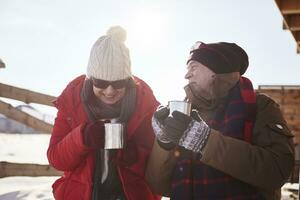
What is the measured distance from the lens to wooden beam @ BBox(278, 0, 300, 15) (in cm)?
518

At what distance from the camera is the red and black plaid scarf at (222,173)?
1748mm

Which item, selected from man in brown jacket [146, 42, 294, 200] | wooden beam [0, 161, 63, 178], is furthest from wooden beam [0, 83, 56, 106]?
man in brown jacket [146, 42, 294, 200]

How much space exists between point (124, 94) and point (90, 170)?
444 millimetres

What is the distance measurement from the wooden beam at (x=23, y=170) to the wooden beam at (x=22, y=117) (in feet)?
1.83

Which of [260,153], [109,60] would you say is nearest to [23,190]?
[109,60]

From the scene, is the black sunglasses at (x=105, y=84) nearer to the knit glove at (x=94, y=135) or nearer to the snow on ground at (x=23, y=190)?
the knit glove at (x=94, y=135)

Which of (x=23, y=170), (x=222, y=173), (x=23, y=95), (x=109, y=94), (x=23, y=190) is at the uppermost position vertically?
(x=109, y=94)

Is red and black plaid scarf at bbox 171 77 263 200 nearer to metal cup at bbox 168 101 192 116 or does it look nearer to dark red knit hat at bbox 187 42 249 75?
dark red knit hat at bbox 187 42 249 75

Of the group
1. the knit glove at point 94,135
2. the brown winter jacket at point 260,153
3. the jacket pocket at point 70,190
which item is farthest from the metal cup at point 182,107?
the jacket pocket at point 70,190

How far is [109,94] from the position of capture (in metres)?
2.09

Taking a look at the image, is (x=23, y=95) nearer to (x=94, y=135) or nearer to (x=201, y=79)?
(x=94, y=135)

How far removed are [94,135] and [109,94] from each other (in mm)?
253

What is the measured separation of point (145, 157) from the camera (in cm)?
214

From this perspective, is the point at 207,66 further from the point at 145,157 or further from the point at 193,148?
the point at 145,157
